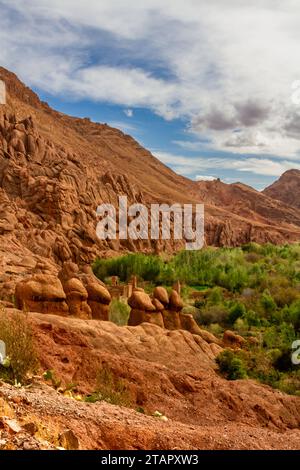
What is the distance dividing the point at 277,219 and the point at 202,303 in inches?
3223

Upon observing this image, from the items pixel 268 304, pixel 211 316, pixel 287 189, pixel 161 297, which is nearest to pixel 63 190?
pixel 211 316

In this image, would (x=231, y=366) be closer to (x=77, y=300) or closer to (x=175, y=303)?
(x=77, y=300)

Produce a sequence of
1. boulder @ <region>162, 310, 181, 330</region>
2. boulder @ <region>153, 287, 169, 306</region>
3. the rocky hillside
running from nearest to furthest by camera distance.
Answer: boulder @ <region>162, 310, 181, 330</region>
boulder @ <region>153, 287, 169, 306</region>
the rocky hillside

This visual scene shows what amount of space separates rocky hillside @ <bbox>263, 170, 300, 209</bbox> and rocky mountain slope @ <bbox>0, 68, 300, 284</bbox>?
5222cm

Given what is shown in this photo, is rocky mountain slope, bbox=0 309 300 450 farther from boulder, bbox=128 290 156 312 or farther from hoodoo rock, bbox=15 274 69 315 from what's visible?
boulder, bbox=128 290 156 312

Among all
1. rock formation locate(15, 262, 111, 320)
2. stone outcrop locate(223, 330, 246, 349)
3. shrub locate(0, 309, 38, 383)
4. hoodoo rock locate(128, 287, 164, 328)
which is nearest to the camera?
shrub locate(0, 309, 38, 383)

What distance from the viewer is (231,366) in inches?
706

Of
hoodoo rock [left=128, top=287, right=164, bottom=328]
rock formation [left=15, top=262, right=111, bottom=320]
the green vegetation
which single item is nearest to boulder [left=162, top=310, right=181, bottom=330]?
hoodoo rock [left=128, top=287, right=164, bottom=328]

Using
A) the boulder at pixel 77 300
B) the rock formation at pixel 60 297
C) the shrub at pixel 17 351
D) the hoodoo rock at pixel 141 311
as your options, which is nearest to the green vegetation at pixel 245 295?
the hoodoo rock at pixel 141 311

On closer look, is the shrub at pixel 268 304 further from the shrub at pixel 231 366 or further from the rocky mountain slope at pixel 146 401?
the shrub at pixel 231 366

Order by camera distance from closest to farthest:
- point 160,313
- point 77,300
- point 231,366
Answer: point 231,366 → point 77,300 → point 160,313

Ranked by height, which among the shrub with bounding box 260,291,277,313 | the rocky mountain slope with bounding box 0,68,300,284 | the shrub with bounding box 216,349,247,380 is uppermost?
the rocky mountain slope with bounding box 0,68,300,284

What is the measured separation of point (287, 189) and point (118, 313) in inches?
5737

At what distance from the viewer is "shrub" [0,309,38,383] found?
8.52 metres
